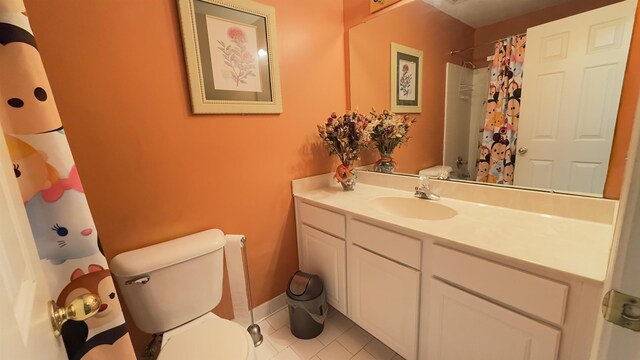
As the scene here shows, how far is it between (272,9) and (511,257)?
1628 mm

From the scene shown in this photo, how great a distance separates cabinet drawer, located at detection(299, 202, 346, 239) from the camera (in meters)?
1.37

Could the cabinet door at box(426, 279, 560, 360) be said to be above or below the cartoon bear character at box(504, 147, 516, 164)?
below

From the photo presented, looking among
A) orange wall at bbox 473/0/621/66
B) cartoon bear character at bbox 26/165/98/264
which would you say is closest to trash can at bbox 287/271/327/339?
cartoon bear character at bbox 26/165/98/264

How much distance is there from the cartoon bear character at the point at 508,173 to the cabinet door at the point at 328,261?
2.90 ft

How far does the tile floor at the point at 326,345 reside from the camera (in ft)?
4.56

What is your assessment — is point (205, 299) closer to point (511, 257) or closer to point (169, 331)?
point (169, 331)

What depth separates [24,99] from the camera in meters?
0.47

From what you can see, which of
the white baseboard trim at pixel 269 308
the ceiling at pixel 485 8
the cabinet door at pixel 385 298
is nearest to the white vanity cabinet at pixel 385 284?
the cabinet door at pixel 385 298

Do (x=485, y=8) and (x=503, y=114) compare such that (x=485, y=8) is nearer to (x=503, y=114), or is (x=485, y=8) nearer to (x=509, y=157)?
(x=503, y=114)

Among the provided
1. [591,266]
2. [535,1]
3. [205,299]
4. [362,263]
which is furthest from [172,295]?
[535,1]

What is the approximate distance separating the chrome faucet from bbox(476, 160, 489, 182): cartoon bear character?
23cm

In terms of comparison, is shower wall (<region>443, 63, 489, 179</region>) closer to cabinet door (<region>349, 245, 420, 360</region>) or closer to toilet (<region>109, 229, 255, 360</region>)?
cabinet door (<region>349, 245, 420, 360</region>)

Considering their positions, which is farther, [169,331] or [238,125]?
[238,125]

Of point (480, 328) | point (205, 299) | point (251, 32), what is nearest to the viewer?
point (480, 328)
